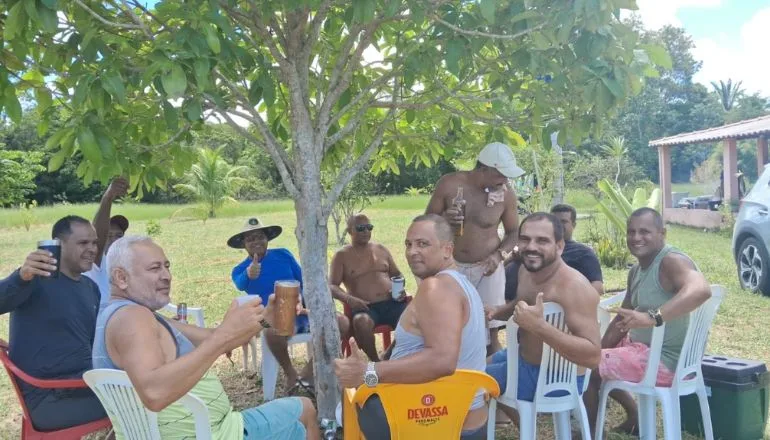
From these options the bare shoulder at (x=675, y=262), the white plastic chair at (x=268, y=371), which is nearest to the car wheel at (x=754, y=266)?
the bare shoulder at (x=675, y=262)

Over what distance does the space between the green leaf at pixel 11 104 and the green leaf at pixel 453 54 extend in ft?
6.05

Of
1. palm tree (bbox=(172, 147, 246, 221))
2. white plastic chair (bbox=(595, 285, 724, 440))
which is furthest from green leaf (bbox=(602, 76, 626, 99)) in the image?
palm tree (bbox=(172, 147, 246, 221))

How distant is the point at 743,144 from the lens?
1400 inches

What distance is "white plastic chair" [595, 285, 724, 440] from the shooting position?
345 cm

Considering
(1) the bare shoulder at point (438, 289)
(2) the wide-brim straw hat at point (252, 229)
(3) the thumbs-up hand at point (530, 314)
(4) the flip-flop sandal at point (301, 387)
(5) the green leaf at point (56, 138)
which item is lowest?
(4) the flip-flop sandal at point (301, 387)

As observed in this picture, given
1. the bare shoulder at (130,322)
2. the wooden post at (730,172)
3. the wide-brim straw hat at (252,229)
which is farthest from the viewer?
the wooden post at (730,172)

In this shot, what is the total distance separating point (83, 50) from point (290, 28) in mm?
1294

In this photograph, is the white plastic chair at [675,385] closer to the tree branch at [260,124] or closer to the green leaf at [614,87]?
the green leaf at [614,87]

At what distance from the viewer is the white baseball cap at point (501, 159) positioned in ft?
14.9

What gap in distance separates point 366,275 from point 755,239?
530cm

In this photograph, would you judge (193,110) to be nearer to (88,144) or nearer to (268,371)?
(88,144)

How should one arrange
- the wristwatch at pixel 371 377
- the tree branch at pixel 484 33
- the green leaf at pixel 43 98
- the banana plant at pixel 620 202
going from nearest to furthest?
the wristwatch at pixel 371 377 → the tree branch at pixel 484 33 → the green leaf at pixel 43 98 → the banana plant at pixel 620 202

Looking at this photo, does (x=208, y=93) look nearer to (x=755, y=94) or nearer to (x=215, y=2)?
(x=215, y=2)

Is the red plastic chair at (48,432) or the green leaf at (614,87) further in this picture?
the red plastic chair at (48,432)
